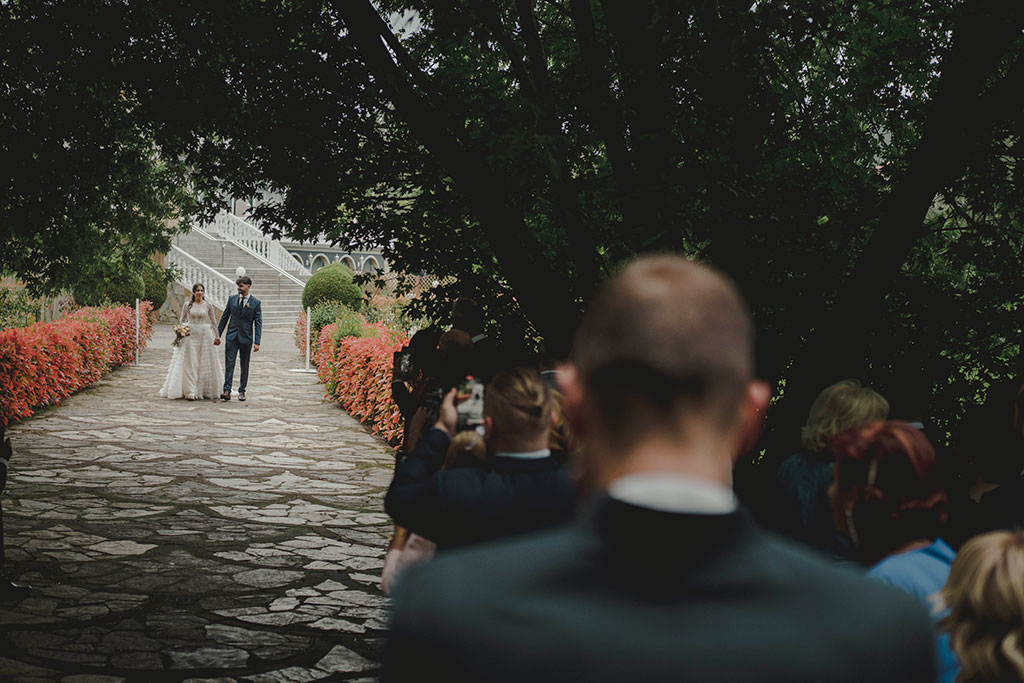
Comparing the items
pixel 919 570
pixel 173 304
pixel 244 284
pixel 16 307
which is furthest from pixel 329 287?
pixel 919 570

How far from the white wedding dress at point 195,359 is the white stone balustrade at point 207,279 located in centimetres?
1902

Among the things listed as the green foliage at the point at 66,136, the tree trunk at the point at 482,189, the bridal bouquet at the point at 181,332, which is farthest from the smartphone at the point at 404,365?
the bridal bouquet at the point at 181,332

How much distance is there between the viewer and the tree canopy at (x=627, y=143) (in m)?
4.56

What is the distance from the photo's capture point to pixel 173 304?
35750 mm

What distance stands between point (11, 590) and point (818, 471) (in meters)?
5.11

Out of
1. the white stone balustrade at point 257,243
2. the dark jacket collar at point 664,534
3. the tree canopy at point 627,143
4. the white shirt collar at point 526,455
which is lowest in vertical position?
the white shirt collar at point 526,455

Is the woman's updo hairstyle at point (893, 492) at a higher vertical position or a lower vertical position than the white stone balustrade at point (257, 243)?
lower

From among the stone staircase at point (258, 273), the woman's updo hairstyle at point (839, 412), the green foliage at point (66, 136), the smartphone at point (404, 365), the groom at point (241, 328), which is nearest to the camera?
the woman's updo hairstyle at point (839, 412)

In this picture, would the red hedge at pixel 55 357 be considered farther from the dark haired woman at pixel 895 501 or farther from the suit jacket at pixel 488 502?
the dark haired woman at pixel 895 501

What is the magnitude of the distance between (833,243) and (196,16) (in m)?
4.55

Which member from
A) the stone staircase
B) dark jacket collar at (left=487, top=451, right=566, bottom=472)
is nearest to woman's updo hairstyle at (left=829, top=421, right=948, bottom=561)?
dark jacket collar at (left=487, top=451, right=566, bottom=472)

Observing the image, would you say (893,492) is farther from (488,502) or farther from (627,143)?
(627,143)

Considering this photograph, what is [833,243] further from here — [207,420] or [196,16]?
[207,420]

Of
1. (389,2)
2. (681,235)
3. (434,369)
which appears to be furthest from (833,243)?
(389,2)
